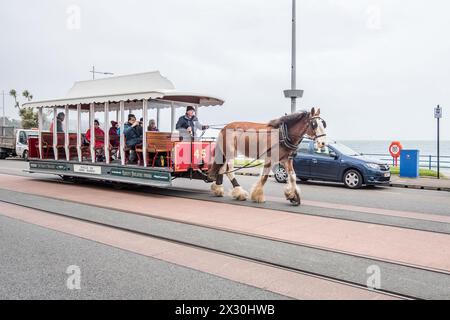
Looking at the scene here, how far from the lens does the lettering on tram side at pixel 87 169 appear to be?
1263 centimetres

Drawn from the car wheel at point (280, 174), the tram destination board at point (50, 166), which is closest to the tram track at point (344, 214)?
the tram destination board at point (50, 166)

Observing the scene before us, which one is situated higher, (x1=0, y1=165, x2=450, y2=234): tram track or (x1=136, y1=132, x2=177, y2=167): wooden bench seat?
(x1=136, y1=132, x2=177, y2=167): wooden bench seat

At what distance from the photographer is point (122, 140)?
11.9 m

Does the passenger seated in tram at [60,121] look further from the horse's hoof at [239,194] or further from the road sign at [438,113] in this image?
the road sign at [438,113]

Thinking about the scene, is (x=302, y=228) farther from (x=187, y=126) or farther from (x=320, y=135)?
(x=187, y=126)

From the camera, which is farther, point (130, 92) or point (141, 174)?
point (130, 92)

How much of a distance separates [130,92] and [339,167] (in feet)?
23.7

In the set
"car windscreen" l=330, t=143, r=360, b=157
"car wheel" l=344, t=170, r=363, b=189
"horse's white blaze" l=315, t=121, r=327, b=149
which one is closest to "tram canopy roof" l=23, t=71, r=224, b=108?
"horse's white blaze" l=315, t=121, r=327, b=149

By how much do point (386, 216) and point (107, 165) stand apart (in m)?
7.85

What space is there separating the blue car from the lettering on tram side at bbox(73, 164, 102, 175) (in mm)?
6505

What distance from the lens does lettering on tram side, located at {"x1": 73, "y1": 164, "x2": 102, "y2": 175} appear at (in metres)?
12.6

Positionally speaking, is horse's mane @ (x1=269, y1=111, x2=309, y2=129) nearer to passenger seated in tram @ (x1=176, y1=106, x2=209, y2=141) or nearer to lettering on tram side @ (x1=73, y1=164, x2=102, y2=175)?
passenger seated in tram @ (x1=176, y1=106, x2=209, y2=141)

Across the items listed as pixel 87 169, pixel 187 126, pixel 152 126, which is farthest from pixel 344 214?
pixel 87 169

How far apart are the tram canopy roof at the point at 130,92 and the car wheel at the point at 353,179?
4875 mm
